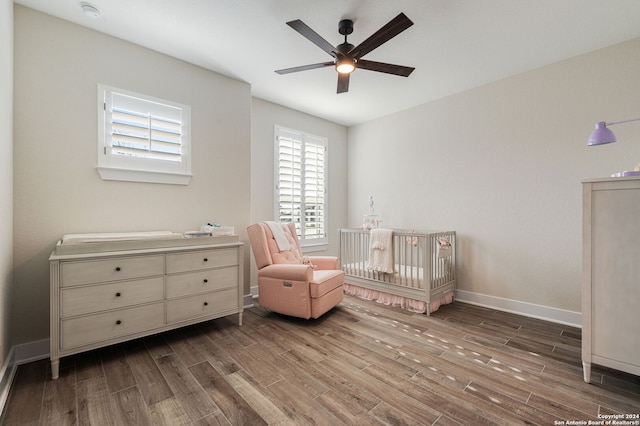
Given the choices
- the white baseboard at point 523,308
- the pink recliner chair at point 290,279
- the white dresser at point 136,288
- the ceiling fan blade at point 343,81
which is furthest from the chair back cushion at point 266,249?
the white baseboard at point 523,308

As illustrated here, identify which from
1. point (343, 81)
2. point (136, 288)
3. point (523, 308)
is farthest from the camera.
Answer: point (523, 308)

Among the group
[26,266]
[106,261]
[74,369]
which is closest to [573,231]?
[106,261]

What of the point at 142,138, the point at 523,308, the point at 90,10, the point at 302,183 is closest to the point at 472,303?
the point at 523,308

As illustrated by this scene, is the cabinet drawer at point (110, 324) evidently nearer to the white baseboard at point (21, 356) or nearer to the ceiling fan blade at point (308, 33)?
the white baseboard at point (21, 356)

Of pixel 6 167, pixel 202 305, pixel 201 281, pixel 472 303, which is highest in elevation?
pixel 6 167

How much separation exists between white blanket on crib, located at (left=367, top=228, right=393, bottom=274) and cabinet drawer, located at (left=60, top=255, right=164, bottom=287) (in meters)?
2.29

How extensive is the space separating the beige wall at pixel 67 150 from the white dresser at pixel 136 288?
0.47m

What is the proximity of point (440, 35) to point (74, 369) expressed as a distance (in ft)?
12.6

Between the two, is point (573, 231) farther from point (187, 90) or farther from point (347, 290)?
point (187, 90)

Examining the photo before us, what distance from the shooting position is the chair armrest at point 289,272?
2768mm

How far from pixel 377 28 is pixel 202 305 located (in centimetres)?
282

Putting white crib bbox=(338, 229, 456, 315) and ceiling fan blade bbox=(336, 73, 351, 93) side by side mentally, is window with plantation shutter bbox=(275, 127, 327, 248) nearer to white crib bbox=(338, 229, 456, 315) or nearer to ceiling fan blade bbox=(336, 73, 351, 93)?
white crib bbox=(338, 229, 456, 315)

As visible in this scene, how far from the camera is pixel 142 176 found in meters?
2.58

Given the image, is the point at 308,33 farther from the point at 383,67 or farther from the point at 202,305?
the point at 202,305
